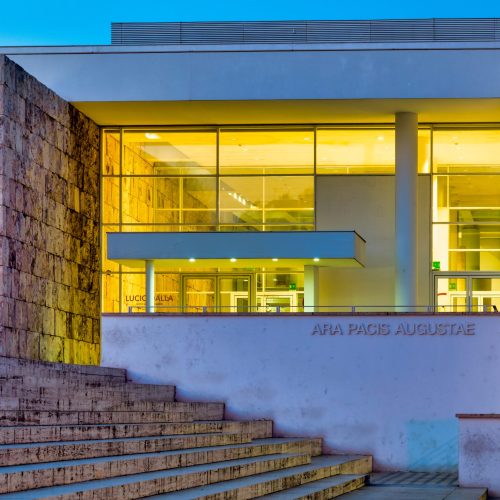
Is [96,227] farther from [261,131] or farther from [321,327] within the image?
[321,327]

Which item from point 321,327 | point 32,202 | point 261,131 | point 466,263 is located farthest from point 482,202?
point 32,202

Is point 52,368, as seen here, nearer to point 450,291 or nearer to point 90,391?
point 90,391

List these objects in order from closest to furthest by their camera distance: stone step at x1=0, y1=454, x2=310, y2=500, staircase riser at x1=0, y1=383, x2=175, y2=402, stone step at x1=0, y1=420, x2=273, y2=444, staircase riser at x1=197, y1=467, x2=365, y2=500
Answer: stone step at x1=0, y1=454, x2=310, y2=500 → stone step at x1=0, y1=420, x2=273, y2=444 → staircase riser at x1=197, y1=467, x2=365, y2=500 → staircase riser at x1=0, y1=383, x2=175, y2=402

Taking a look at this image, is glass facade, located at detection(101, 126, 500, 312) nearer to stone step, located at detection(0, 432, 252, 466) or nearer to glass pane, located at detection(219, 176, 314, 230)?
glass pane, located at detection(219, 176, 314, 230)

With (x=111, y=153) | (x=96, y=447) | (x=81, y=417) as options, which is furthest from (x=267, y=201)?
(x=96, y=447)

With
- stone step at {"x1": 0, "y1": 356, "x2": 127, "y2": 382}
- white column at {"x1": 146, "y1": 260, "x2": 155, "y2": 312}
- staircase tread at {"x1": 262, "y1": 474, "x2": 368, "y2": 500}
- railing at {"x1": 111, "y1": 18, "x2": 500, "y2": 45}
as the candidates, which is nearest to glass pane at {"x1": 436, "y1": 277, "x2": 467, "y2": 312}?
railing at {"x1": 111, "y1": 18, "x2": 500, "y2": 45}

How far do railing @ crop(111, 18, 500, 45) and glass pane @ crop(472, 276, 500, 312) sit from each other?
5.53m

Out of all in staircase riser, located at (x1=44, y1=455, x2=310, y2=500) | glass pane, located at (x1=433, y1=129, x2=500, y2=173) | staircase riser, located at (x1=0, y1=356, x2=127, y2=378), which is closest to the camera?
staircase riser, located at (x1=44, y1=455, x2=310, y2=500)

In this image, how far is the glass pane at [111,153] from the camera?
2792 cm

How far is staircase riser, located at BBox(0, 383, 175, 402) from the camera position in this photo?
15.4 meters

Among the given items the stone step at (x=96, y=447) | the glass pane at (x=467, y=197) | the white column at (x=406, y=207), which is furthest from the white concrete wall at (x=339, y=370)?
the glass pane at (x=467, y=197)

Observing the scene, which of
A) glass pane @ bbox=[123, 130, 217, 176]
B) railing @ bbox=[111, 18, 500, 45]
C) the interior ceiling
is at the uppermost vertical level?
railing @ bbox=[111, 18, 500, 45]

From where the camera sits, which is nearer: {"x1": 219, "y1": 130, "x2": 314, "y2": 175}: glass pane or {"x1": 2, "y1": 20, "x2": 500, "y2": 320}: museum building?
{"x1": 2, "y1": 20, "x2": 500, "y2": 320}: museum building

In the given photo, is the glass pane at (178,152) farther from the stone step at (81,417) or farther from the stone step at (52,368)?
the stone step at (81,417)
